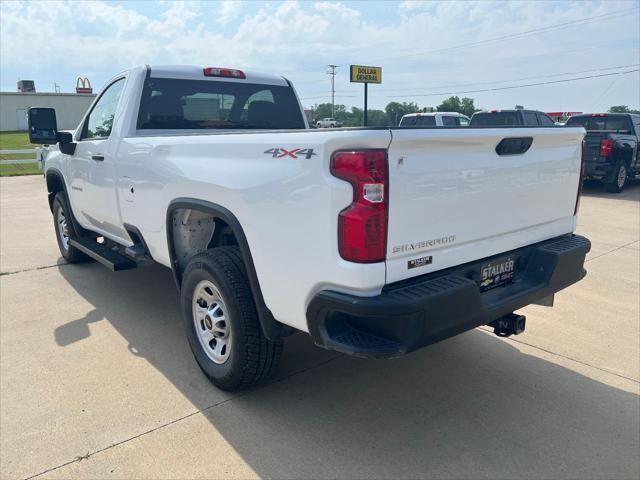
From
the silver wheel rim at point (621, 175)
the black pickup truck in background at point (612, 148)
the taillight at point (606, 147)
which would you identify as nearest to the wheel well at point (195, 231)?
the black pickup truck in background at point (612, 148)

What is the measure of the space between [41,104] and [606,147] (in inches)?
2291

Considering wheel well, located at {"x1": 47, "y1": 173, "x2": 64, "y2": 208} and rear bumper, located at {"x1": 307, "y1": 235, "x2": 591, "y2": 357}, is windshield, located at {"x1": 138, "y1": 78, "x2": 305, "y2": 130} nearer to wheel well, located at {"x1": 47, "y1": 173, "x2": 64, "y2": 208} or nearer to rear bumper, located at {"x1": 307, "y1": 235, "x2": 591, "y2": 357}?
wheel well, located at {"x1": 47, "y1": 173, "x2": 64, "y2": 208}

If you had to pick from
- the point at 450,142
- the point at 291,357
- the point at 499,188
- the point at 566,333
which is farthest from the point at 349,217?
the point at 566,333

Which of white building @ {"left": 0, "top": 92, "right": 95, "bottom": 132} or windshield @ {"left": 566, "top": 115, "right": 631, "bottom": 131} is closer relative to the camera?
windshield @ {"left": 566, "top": 115, "right": 631, "bottom": 131}

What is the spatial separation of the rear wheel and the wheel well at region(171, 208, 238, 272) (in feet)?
38.4

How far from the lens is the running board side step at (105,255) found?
4.51 metres

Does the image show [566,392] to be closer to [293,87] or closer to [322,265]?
[322,265]

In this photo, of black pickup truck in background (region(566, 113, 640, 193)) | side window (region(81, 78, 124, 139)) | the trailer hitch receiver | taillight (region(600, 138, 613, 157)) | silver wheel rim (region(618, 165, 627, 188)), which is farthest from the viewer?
silver wheel rim (region(618, 165, 627, 188))

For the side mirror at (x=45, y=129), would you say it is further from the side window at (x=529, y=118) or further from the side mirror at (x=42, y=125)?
the side window at (x=529, y=118)

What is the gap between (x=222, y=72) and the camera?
15.9ft

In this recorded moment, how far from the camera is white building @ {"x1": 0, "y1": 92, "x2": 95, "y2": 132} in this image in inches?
2201

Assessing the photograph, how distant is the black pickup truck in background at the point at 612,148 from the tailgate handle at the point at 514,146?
10.5 meters

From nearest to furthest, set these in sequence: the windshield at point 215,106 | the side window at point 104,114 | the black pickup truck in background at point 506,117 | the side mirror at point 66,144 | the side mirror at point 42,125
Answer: the windshield at point 215,106, the side window at point 104,114, the side mirror at point 42,125, the side mirror at point 66,144, the black pickup truck in background at point 506,117

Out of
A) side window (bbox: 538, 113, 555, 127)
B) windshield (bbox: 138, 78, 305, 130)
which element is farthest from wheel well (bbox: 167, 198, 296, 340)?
side window (bbox: 538, 113, 555, 127)
